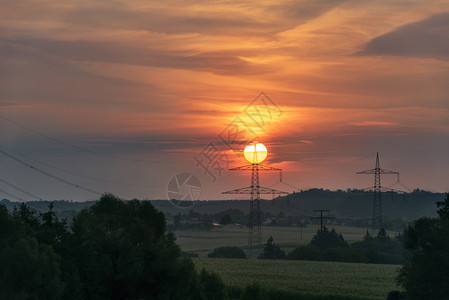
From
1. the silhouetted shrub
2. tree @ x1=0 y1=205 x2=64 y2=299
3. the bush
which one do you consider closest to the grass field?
the bush

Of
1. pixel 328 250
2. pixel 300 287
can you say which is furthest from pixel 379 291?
pixel 328 250

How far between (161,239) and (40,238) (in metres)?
17.4

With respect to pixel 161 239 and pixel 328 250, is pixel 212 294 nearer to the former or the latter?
pixel 161 239

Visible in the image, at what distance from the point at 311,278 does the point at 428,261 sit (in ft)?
159

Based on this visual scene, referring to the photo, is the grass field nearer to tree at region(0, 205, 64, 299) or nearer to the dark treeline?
the dark treeline

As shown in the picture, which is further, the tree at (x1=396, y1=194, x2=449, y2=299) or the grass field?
the grass field

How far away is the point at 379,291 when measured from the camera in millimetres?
103625

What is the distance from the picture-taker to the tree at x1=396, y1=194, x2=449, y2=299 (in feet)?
245

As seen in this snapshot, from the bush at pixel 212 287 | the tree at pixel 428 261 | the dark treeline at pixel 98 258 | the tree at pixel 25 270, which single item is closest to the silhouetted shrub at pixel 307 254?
the bush at pixel 212 287

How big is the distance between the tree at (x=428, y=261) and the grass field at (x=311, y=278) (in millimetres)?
20182

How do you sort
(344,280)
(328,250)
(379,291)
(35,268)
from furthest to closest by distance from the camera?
(328,250), (344,280), (379,291), (35,268)

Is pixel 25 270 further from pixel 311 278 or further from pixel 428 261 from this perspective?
pixel 311 278

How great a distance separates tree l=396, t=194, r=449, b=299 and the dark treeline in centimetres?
2613

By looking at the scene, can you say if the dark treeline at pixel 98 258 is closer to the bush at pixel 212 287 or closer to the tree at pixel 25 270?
the tree at pixel 25 270
